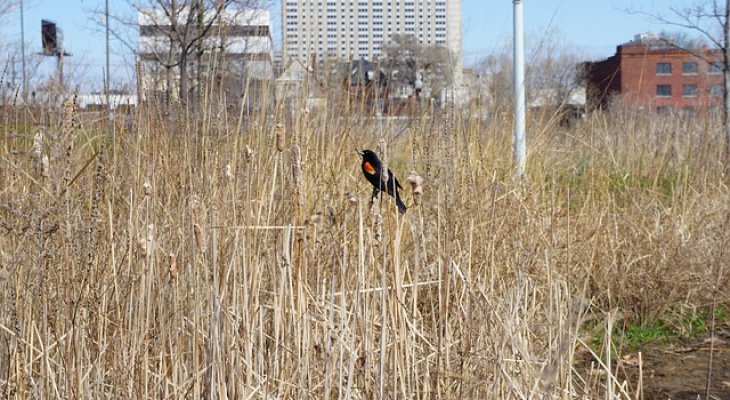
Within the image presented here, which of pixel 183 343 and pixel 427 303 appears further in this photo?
pixel 427 303

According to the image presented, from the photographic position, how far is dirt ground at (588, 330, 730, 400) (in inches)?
112

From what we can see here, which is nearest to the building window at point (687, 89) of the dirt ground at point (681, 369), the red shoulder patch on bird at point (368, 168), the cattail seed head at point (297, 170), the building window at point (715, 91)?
the building window at point (715, 91)

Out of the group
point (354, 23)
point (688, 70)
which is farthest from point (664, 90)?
point (354, 23)

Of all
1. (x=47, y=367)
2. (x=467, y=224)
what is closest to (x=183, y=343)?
(x=47, y=367)

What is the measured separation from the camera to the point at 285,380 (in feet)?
6.23

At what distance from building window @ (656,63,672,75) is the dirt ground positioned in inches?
1871

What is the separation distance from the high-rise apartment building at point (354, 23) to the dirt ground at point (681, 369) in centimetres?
159

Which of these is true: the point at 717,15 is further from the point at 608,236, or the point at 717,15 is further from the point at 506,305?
the point at 506,305

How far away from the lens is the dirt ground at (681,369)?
2846 mm

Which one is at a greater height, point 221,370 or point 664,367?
point 221,370

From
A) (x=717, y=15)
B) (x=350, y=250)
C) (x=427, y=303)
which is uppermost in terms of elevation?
(x=717, y=15)

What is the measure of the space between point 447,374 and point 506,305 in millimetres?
363

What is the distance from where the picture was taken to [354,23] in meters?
4.60

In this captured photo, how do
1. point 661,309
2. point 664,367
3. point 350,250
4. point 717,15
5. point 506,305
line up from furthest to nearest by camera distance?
1. point 717,15
2. point 661,309
3. point 664,367
4. point 350,250
5. point 506,305
